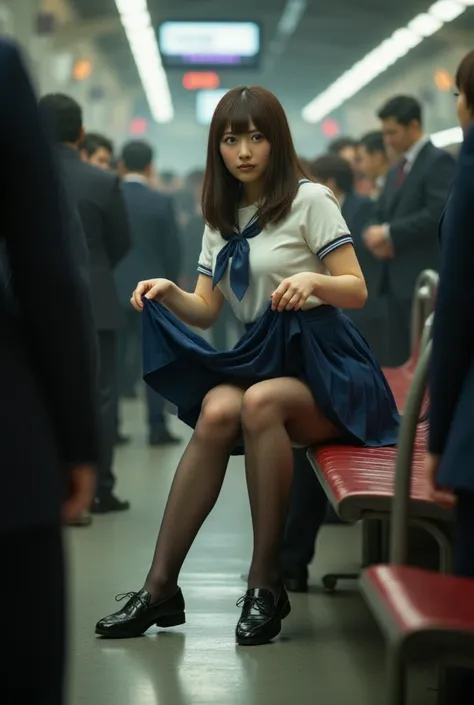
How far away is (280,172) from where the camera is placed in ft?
13.4

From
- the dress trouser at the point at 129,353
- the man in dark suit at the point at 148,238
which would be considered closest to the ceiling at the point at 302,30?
the dress trouser at the point at 129,353

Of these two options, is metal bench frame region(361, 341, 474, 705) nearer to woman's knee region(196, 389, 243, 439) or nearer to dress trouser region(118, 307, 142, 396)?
woman's knee region(196, 389, 243, 439)

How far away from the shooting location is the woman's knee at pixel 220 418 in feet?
12.9

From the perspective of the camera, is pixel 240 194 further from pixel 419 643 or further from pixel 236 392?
pixel 419 643

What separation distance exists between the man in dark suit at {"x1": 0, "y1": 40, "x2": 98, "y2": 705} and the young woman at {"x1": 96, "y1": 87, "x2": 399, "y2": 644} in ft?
6.66

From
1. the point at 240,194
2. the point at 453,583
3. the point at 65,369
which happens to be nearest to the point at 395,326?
the point at 240,194

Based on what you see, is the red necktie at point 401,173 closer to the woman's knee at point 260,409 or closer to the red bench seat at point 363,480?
the red bench seat at point 363,480

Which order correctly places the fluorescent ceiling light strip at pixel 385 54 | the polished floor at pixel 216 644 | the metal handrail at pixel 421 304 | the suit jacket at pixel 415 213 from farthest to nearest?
the fluorescent ceiling light strip at pixel 385 54 < the suit jacket at pixel 415 213 < the metal handrail at pixel 421 304 < the polished floor at pixel 216 644

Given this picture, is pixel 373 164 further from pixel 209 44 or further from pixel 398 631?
pixel 209 44

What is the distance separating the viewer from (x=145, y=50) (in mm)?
23500

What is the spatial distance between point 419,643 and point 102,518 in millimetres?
4005

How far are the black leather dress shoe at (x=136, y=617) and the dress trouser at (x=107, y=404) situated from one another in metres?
2.05

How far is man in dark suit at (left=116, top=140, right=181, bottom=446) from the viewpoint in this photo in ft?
28.0

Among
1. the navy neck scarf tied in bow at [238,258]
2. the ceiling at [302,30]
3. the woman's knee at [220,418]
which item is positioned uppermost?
the ceiling at [302,30]
